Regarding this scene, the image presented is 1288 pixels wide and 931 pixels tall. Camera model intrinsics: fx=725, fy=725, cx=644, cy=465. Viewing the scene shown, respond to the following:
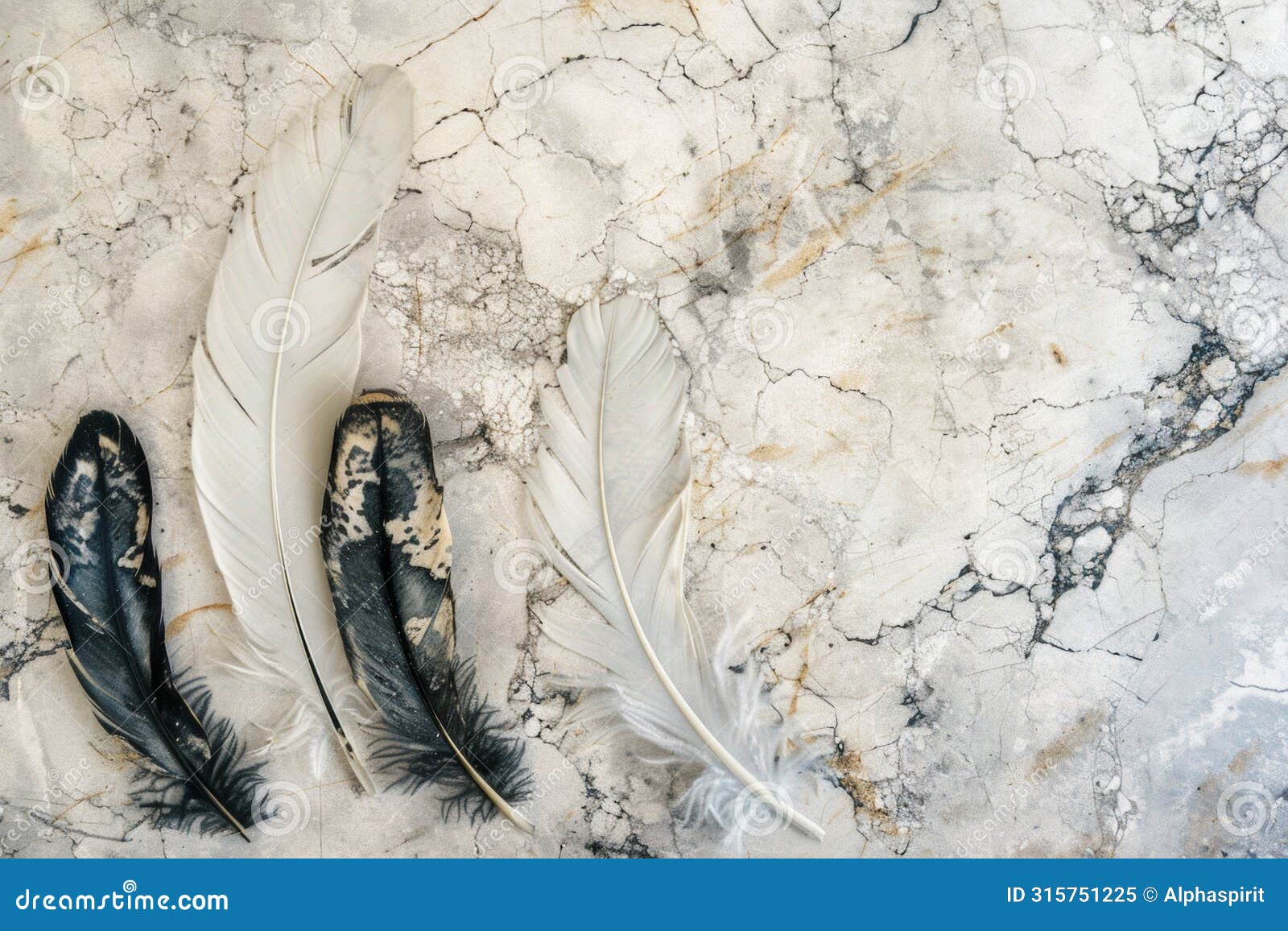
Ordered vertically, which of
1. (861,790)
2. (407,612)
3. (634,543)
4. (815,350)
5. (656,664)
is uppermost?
(815,350)

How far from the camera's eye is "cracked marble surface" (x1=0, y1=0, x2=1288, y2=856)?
5.57 feet

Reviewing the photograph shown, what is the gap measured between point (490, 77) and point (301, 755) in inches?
65.8

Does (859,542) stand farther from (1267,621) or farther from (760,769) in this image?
(1267,621)

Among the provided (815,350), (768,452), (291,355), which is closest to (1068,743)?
(768,452)

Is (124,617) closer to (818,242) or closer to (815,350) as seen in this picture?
(815,350)

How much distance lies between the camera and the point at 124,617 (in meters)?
1.64

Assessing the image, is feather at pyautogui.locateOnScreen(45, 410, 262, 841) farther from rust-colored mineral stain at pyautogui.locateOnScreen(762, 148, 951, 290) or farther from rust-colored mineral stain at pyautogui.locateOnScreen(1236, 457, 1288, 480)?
rust-colored mineral stain at pyautogui.locateOnScreen(1236, 457, 1288, 480)

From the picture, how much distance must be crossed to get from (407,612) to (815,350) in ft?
3.68

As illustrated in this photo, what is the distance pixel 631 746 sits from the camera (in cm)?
175

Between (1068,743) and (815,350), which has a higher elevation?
(815,350)

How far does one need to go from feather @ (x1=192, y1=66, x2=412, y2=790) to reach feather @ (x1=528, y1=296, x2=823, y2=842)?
0.50 meters
